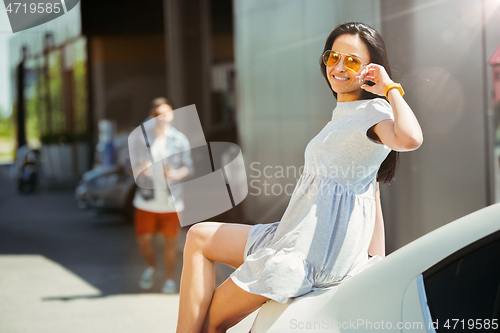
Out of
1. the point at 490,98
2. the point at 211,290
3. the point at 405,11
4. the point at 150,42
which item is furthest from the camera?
the point at 150,42

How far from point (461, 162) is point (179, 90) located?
6.09 metres

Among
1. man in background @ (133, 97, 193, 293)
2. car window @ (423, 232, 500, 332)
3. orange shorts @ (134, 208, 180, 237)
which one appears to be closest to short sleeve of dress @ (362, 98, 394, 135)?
car window @ (423, 232, 500, 332)

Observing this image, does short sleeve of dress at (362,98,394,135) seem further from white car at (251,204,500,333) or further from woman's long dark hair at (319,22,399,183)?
white car at (251,204,500,333)

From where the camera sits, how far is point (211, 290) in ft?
6.11

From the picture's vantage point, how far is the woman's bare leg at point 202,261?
1831 mm

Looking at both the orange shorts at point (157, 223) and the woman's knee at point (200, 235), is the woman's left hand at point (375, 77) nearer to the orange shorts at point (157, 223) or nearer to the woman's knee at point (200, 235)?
the woman's knee at point (200, 235)

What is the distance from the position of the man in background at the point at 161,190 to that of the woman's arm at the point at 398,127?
130 inches

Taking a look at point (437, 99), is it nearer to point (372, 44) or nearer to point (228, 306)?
point (372, 44)

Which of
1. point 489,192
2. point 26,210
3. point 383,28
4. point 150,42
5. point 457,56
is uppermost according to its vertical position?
point 150,42

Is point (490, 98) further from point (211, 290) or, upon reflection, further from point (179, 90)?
point (179, 90)

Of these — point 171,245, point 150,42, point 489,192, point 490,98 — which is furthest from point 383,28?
point 150,42

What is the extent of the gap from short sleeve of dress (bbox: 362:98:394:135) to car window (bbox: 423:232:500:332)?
1.71ft

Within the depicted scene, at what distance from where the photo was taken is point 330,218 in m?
1.76

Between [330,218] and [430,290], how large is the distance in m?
0.46
